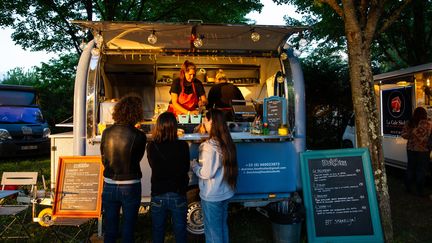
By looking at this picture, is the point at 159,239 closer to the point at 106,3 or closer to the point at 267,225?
the point at 267,225

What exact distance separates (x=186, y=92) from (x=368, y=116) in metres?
2.77

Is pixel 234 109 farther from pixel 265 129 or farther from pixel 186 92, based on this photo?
pixel 265 129

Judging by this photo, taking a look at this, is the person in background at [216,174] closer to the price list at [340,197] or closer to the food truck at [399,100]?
the price list at [340,197]

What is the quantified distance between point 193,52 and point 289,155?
2.40 meters

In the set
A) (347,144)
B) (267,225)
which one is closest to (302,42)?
(267,225)

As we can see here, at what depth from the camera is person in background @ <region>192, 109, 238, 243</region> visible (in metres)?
3.66

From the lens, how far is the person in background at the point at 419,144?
22.4ft

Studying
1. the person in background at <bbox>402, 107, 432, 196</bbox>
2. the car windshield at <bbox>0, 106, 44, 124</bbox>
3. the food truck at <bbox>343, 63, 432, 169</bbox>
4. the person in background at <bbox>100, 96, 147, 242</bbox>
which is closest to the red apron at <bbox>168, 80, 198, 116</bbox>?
the person in background at <bbox>100, 96, 147, 242</bbox>

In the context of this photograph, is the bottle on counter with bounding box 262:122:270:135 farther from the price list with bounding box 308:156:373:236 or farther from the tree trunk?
the tree trunk

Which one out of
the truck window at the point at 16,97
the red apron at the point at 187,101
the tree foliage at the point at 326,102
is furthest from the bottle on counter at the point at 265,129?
the truck window at the point at 16,97

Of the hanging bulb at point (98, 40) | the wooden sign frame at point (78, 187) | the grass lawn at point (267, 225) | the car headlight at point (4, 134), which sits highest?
the hanging bulb at point (98, 40)

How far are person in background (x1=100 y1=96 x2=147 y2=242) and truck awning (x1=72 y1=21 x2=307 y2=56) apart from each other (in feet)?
4.89

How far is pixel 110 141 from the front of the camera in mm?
Answer: 3744

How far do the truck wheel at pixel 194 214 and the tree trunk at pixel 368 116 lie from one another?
209 centimetres
